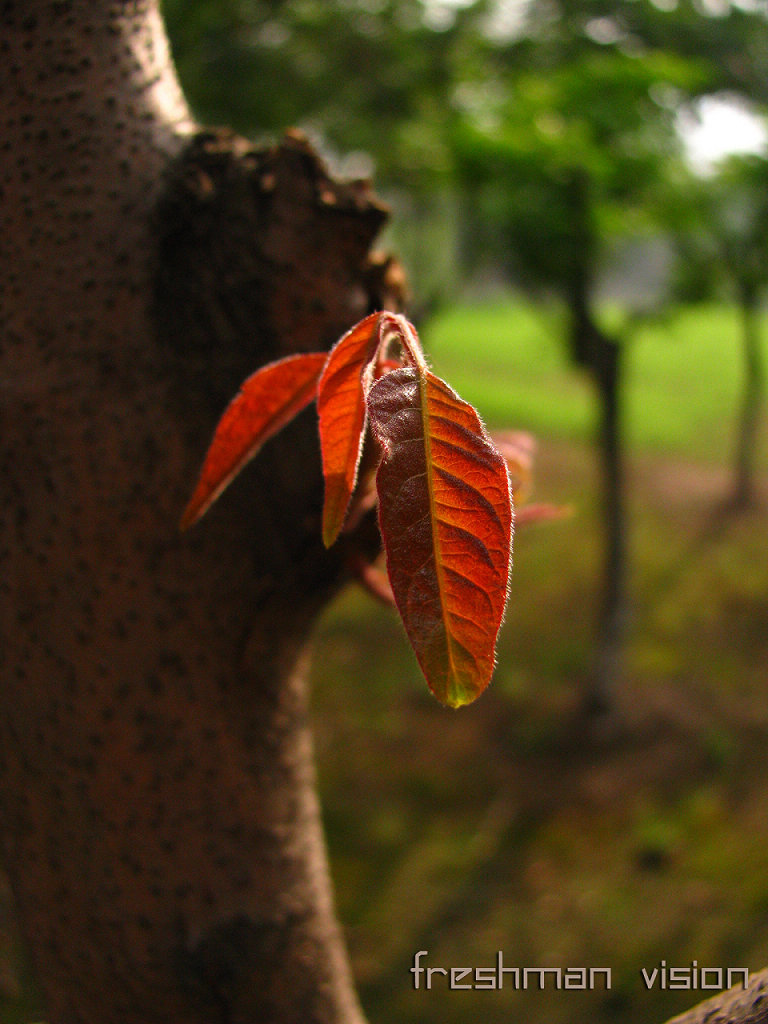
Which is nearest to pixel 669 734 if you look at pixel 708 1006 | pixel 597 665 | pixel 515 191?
pixel 597 665

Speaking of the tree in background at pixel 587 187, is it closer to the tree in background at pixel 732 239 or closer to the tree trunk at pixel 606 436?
the tree trunk at pixel 606 436

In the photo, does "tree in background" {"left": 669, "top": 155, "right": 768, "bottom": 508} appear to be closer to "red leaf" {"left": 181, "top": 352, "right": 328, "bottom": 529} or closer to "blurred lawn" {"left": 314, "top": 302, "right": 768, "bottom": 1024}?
"blurred lawn" {"left": 314, "top": 302, "right": 768, "bottom": 1024}

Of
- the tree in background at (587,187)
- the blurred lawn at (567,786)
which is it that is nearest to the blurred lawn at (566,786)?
the blurred lawn at (567,786)

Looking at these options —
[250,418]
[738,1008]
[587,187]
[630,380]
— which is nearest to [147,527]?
[250,418]

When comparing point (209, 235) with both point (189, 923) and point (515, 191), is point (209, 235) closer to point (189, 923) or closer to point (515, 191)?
point (189, 923)

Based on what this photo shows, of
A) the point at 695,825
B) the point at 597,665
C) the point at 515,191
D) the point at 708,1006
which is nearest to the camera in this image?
the point at 708,1006

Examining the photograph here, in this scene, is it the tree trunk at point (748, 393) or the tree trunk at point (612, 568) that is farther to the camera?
the tree trunk at point (748, 393)

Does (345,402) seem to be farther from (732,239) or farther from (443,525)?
(732,239)
